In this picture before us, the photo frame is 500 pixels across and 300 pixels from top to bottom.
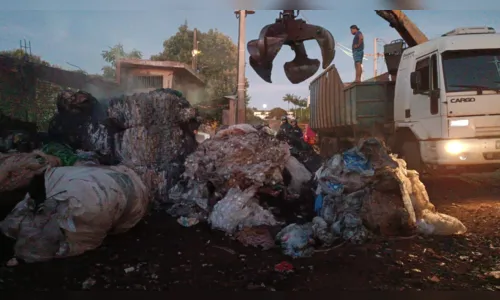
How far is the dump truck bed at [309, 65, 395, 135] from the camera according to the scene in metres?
7.21

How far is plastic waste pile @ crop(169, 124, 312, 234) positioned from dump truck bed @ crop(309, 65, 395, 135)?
3427 millimetres

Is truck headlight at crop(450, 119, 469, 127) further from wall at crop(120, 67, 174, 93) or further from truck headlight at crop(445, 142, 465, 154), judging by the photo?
wall at crop(120, 67, 174, 93)

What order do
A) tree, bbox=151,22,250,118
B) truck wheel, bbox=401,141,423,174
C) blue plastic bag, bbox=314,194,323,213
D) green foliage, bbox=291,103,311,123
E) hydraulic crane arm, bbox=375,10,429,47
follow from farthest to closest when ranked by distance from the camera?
green foliage, bbox=291,103,311,123, tree, bbox=151,22,250,118, hydraulic crane arm, bbox=375,10,429,47, truck wheel, bbox=401,141,423,174, blue plastic bag, bbox=314,194,323,213

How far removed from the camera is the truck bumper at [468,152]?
218 inches

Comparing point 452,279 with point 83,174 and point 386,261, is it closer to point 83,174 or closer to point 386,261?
point 386,261

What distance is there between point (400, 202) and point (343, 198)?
55 cm

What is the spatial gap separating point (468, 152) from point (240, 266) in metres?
4.19

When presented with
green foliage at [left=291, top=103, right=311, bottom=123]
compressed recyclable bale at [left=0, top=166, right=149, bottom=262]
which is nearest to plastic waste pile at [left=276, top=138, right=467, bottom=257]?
compressed recyclable bale at [left=0, top=166, right=149, bottom=262]

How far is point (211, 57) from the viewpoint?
34.4 ft

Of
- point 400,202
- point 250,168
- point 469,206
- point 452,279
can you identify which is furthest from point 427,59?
point 452,279

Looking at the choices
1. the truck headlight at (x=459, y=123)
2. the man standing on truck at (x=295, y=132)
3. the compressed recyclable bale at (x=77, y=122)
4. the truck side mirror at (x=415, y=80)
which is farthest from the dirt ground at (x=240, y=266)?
the man standing on truck at (x=295, y=132)

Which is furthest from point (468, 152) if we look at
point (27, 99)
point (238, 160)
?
point (27, 99)

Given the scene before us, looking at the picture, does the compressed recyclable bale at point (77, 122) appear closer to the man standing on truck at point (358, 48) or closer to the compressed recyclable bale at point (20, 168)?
the compressed recyclable bale at point (20, 168)

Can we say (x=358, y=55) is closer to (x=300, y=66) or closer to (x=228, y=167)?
(x=228, y=167)
